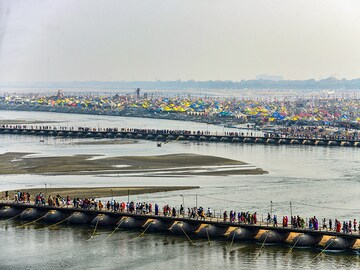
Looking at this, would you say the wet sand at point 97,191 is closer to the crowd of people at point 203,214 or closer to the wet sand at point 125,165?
the crowd of people at point 203,214

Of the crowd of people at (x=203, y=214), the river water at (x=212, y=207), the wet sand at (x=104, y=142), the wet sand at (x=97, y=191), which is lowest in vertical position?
the wet sand at (x=104, y=142)


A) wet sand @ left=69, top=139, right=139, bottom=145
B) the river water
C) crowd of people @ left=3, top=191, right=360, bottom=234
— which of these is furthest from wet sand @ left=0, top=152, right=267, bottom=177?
wet sand @ left=69, top=139, right=139, bottom=145

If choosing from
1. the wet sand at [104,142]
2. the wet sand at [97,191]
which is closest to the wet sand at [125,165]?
the wet sand at [97,191]

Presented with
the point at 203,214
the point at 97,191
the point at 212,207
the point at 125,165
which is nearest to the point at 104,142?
the point at 125,165

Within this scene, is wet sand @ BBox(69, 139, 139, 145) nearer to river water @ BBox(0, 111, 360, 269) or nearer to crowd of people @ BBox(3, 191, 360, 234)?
river water @ BBox(0, 111, 360, 269)

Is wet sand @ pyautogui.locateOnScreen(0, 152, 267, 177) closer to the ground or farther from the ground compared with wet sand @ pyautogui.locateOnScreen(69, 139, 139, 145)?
farther from the ground

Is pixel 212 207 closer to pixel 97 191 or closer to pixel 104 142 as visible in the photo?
pixel 97 191
